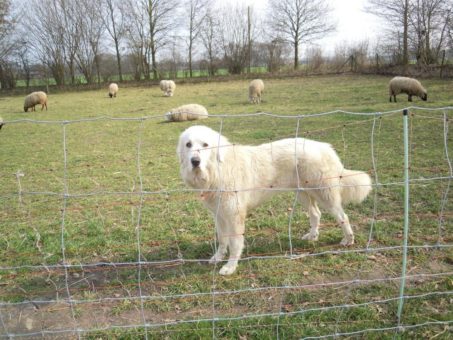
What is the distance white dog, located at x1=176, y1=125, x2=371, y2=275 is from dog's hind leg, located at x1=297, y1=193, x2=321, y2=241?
0.61 feet

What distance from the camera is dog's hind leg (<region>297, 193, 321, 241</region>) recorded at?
4.41 m

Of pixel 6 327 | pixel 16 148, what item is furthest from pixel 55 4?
pixel 6 327

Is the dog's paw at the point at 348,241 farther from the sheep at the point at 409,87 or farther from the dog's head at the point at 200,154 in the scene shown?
the sheep at the point at 409,87

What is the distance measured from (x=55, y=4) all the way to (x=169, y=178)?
1787 inches

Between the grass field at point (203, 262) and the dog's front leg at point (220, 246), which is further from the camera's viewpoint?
the dog's front leg at point (220, 246)

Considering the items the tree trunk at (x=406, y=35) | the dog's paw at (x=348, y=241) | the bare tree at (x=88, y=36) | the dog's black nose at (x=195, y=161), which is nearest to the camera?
the dog's black nose at (x=195, y=161)

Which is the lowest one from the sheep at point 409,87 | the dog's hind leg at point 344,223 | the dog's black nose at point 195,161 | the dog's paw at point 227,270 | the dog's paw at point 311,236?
the dog's paw at point 227,270

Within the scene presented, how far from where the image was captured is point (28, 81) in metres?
40.9

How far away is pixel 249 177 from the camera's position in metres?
3.92

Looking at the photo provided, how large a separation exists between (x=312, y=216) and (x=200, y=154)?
1.78m

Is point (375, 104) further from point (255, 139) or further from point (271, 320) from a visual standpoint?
point (271, 320)

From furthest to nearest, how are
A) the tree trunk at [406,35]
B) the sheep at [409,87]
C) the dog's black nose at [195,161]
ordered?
the tree trunk at [406,35], the sheep at [409,87], the dog's black nose at [195,161]

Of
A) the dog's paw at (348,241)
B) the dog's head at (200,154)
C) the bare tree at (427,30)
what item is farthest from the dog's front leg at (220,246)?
the bare tree at (427,30)

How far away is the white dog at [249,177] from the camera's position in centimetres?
364
